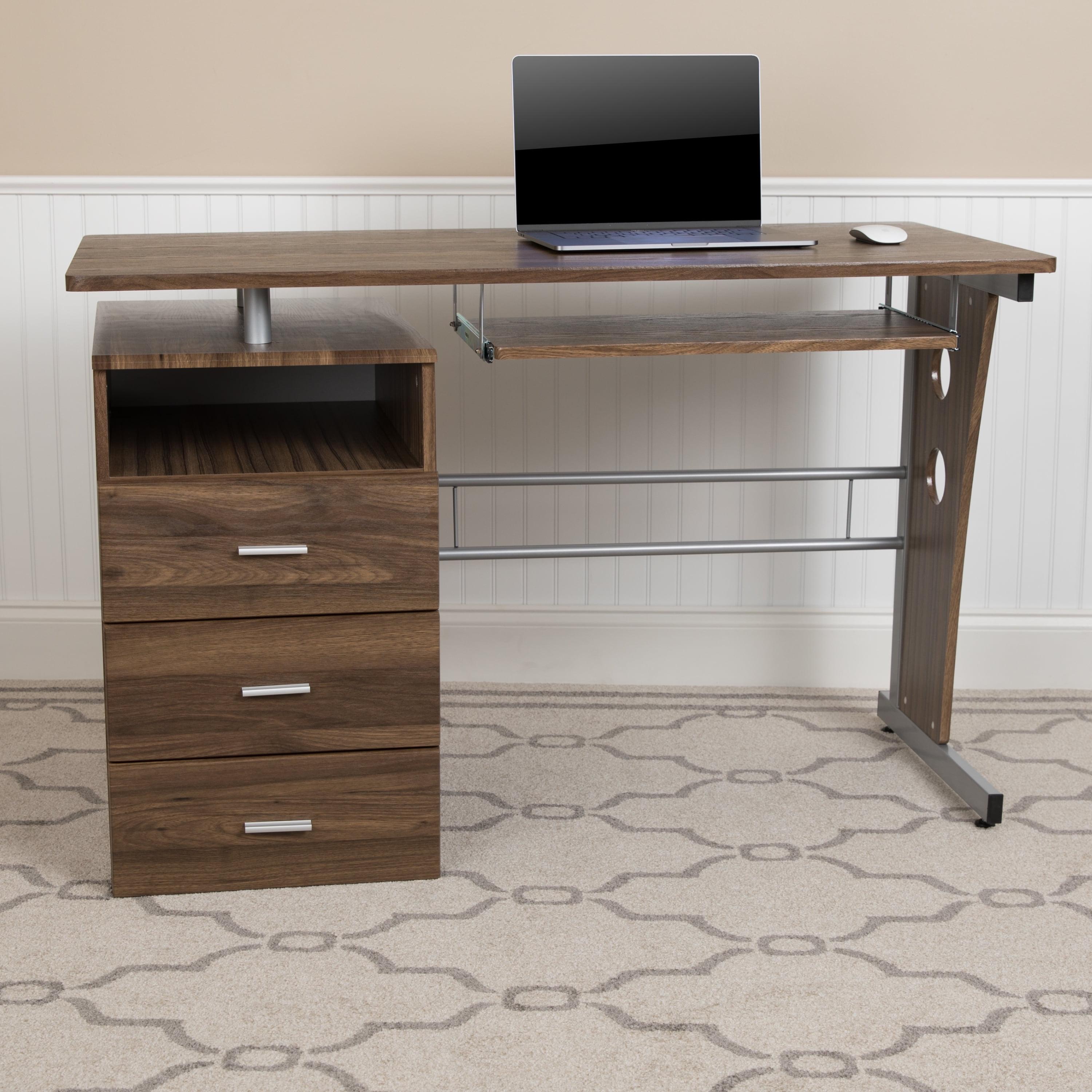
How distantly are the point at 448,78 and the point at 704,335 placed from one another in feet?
2.95

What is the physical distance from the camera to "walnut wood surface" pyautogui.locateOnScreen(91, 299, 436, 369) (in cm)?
176

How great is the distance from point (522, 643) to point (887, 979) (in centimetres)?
122

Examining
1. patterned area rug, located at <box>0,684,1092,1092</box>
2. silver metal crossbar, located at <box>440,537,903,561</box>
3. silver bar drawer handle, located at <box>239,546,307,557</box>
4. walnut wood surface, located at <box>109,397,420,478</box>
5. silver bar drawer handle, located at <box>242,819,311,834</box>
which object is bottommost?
patterned area rug, located at <box>0,684,1092,1092</box>

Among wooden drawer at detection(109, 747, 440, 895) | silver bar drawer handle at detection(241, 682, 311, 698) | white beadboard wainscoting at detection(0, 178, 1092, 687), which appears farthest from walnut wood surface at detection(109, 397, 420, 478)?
white beadboard wainscoting at detection(0, 178, 1092, 687)

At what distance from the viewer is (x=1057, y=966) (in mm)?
1727

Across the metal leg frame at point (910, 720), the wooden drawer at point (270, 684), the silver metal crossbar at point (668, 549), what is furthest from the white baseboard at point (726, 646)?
the wooden drawer at point (270, 684)

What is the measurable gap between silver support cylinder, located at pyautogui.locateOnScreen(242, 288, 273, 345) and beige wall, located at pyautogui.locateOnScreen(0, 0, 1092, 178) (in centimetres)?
81

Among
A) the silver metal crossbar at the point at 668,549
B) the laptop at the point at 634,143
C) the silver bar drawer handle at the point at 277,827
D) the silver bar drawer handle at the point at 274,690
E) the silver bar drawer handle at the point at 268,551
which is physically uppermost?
the laptop at the point at 634,143

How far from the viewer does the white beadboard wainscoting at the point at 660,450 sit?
8.39 feet

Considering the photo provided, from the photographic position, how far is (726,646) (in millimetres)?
2777

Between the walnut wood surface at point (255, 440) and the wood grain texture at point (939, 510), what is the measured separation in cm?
89

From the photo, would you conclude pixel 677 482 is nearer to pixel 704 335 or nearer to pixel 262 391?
pixel 704 335

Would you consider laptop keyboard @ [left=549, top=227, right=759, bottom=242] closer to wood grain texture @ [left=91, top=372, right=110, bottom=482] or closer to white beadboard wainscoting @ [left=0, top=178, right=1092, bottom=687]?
white beadboard wainscoting @ [left=0, top=178, right=1092, bottom=687]

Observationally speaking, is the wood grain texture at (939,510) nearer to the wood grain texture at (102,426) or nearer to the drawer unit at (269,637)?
the drawer unit at (269,637)
